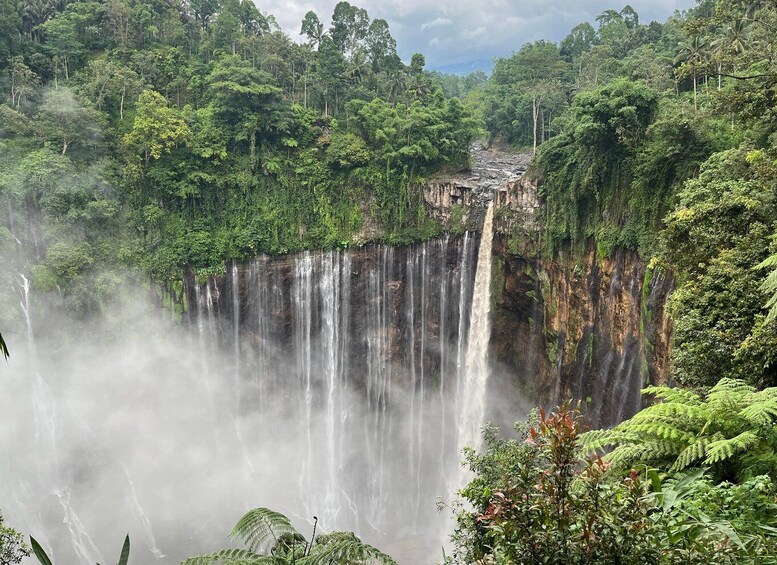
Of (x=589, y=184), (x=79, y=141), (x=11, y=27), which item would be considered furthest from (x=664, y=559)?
(x=11, y=27)

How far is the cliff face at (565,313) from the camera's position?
51.2 ft

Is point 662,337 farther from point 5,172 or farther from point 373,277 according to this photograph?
point 5,172

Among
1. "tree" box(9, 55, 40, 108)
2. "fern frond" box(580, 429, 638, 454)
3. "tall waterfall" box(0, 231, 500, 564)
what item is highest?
"tree" box(9, 55, 40, 108)

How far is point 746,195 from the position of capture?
32.4 feet

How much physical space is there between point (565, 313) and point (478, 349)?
4.42 meters

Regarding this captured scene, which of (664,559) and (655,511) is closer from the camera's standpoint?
(664,559)

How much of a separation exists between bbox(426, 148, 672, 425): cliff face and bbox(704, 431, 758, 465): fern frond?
33.8ft

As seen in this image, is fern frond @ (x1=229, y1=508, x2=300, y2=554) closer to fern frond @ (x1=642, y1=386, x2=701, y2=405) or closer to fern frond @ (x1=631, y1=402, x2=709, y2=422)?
fern frond @ (x1=631, y1=402, x2=709, y2=422)

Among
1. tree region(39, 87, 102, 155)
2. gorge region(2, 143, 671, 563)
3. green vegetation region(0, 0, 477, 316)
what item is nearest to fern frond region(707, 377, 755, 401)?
gorge region(2, 143, 671, 563)

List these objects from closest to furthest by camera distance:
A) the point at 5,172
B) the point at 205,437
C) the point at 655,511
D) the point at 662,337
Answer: the point at 655,511
the point at 662,337
the point at 5,172
the point at 205,437

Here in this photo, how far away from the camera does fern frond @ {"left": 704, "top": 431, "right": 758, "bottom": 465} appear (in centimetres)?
402

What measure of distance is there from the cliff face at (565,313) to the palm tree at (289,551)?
37.1 feet

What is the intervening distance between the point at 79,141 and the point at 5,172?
2.97 m

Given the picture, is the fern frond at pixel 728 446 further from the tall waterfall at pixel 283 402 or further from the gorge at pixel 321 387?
the tall waterfall at pixel 283 402
